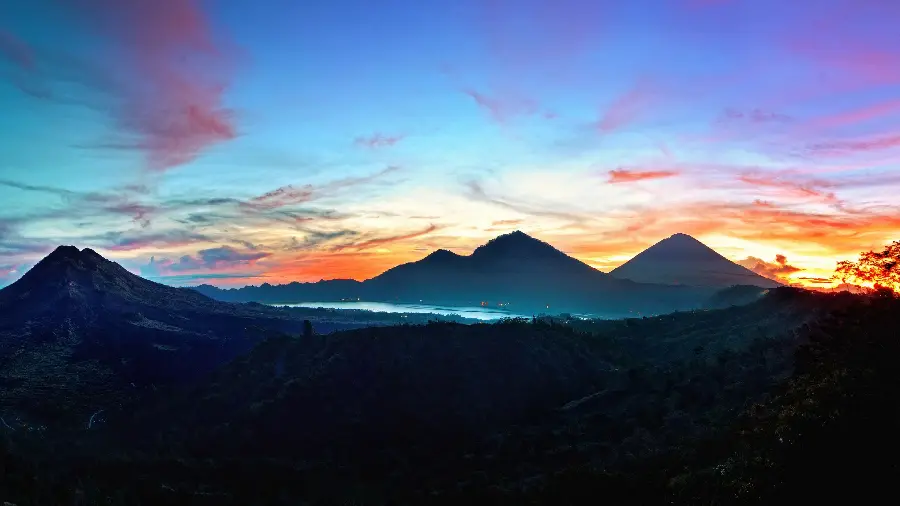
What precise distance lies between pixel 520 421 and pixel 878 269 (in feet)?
187

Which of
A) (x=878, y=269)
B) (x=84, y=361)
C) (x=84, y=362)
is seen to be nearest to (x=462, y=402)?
(x=878, y=269)

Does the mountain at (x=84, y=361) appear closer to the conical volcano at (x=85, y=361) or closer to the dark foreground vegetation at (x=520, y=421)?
the conical volcano at (x=85, y=361)

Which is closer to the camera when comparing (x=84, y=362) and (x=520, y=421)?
(x=520, y=421)

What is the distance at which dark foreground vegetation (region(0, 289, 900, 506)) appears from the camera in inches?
1483

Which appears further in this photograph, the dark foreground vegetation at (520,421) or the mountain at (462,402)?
the mountain at (462,402)

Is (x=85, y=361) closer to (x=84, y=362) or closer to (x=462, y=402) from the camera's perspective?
(x=84, y=362)

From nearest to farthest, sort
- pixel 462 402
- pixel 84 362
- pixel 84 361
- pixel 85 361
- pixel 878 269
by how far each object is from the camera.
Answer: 1. pixel 878 269
2. pixel 462 402
3. pixel 84 362
4. pixel 84 361
5. pixel 85 361

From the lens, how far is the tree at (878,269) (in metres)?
57.5

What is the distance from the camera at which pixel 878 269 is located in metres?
58.6

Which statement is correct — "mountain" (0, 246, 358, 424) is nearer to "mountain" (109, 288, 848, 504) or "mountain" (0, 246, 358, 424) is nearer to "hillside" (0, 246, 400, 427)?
"hillside" (0, 246, 400, 427)

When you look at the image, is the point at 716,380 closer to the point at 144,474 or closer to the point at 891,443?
the point at 891,443

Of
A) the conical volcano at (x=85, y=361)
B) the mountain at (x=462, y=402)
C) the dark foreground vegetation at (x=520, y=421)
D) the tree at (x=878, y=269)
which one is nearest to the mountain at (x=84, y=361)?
the conical volcano at (x=85, y=361)

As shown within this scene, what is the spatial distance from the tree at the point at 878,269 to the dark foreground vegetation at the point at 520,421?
3.16m

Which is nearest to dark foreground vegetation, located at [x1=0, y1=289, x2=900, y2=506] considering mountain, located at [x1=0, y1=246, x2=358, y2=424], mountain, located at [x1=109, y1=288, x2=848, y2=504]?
mountain, located at [x1=109, y1=288, x2=848, y2=504]
